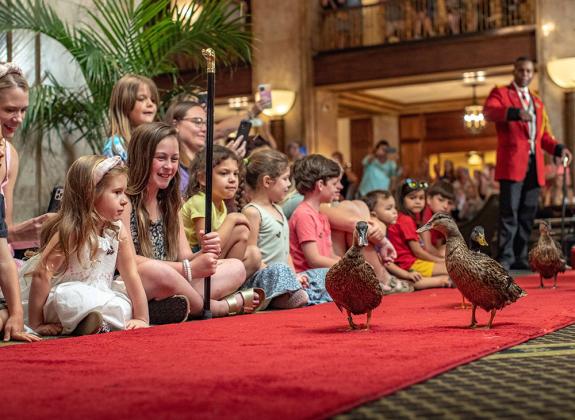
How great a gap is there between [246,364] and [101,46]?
374 centimetres

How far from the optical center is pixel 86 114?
17.8 feet

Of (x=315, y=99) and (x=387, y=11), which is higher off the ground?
(x=387, y=11)

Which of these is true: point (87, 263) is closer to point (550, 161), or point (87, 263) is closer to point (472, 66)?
point (550, 161)

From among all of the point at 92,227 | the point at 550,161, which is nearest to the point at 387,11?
the point at 550,161

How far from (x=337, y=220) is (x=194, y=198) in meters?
1.18

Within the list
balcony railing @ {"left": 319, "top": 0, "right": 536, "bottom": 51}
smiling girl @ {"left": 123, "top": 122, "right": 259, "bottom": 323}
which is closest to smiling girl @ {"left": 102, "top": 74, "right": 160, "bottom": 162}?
smiling girl @ {"left": 123, "top": 122, "right": 259, "bottom": 323}

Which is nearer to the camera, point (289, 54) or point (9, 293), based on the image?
point (9, 293)

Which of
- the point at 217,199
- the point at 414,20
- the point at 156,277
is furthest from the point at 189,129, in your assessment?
the point at 414,20

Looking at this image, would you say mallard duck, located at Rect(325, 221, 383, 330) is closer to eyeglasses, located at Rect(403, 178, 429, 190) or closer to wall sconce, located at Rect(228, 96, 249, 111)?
eyeglasses, located at Rect(403, 178, 429, 190)

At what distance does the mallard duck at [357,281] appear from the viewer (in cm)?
295

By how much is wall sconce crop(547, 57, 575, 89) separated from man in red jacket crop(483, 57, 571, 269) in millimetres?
4410

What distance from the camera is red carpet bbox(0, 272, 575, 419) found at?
5.59 feet

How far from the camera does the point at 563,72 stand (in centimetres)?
1171

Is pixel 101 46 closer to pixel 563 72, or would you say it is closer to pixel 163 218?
pixel 163 218
